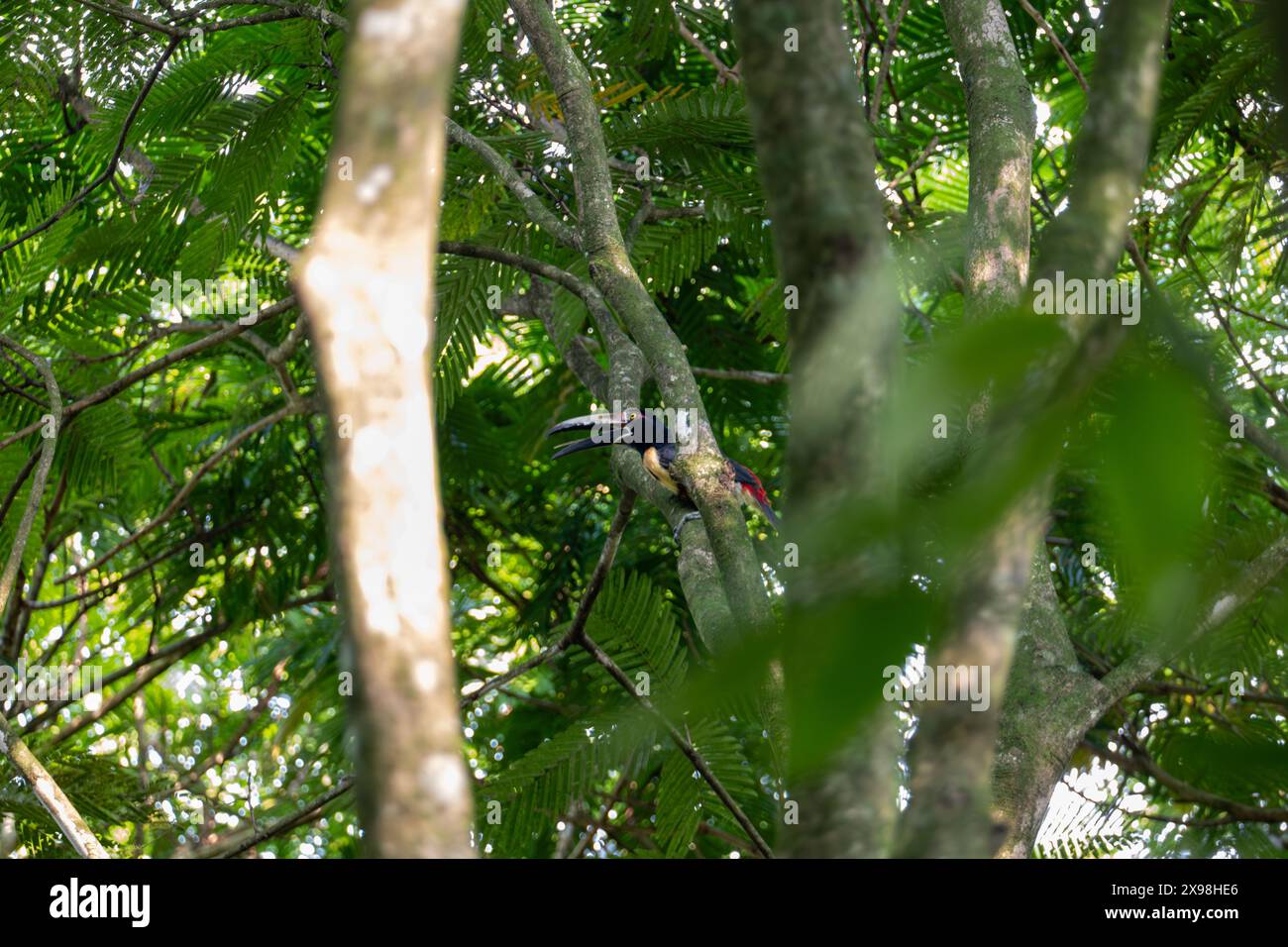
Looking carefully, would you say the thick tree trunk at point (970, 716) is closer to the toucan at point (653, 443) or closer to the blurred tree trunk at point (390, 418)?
the blurred tree trunk at point (390, 418)

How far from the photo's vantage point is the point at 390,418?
0.70 m

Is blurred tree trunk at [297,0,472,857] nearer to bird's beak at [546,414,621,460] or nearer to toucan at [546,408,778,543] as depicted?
toucan at [546,408,778,543]

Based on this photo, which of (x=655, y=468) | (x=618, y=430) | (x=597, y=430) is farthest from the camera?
(x=597, y=430)

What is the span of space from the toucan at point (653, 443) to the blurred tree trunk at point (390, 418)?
1831mm

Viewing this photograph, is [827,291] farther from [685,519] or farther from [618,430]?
[618,430]

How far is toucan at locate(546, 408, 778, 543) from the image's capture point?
2.98 m

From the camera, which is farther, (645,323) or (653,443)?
(653,443)

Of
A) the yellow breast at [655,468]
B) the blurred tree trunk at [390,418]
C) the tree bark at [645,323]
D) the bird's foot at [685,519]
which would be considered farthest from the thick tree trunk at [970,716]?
the yellow breast at [655,468]

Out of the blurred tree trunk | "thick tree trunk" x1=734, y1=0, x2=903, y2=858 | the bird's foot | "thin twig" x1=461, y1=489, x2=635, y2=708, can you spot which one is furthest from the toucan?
the blurred tree trunk

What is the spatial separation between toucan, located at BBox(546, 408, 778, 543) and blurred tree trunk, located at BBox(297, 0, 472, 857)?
1.83 m

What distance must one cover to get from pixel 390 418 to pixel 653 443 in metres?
3.22

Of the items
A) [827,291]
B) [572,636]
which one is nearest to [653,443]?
[572,636]

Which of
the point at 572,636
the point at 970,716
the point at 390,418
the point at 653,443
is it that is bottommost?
the point at 970,716
